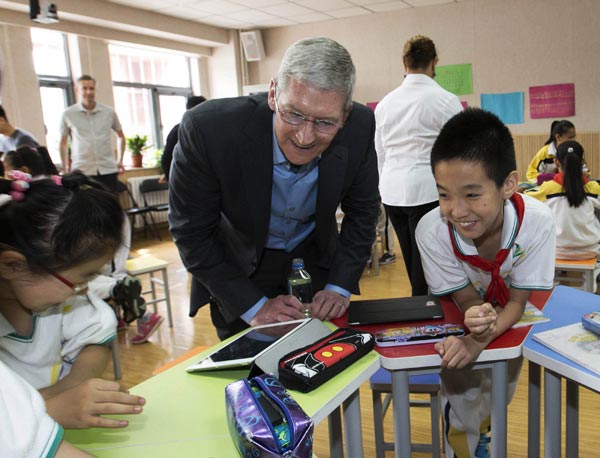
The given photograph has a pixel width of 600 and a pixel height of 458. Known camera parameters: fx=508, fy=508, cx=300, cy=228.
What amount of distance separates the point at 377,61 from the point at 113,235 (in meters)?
6.73

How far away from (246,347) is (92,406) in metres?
0.35

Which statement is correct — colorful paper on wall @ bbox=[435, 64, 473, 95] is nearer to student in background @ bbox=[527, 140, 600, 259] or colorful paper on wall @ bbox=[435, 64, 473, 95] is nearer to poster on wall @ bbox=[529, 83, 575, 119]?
poster on wall @ bbox=[529, 83, 575, 119]

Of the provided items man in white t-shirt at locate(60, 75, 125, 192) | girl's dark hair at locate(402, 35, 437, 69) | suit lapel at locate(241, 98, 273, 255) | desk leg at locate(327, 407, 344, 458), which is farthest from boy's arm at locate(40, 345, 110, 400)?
man in white t-shirt at locate(60, 75, 125, 192)

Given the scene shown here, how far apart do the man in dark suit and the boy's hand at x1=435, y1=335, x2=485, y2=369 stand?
1.07 feet

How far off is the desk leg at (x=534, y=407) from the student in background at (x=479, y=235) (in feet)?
0.44

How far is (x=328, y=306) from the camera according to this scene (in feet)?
4.36

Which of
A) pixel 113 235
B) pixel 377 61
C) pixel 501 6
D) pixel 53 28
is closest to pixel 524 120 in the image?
pixel 501 6

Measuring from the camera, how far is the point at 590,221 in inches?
116

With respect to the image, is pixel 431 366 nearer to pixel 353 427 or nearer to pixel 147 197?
pixel 353 427

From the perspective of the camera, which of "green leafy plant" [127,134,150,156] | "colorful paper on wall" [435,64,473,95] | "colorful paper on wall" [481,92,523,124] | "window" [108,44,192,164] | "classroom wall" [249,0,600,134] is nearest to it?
"classroom wall" [249,0,600,134]

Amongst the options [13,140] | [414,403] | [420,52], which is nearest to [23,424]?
[414,403]

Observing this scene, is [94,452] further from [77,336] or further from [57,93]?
[57,93]

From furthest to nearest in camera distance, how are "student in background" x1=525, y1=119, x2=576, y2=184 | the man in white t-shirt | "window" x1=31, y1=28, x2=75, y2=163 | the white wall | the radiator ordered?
the radiator → "window" x1=31, y1=28, x2=75, y2=163 → the white wall → the man in white t-shirt → "student in background" x1=525, y1=119, x2=576, y2=184

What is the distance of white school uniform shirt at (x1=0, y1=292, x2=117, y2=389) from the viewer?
1.03 meters
